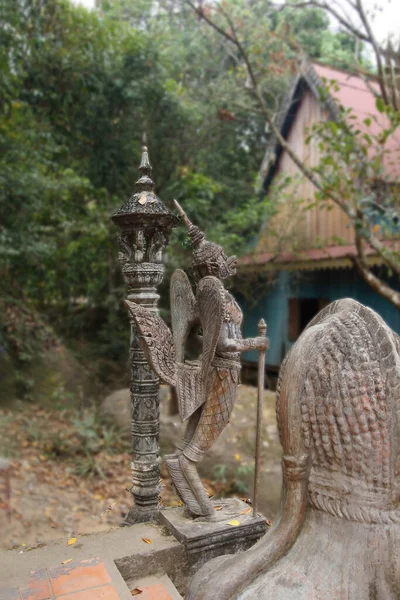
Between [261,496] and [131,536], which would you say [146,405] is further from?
[261,496]

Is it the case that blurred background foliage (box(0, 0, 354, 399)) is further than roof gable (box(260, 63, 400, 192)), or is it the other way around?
roof gable (box(260, 63, 400, 192))

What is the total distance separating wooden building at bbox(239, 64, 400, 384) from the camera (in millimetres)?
9727

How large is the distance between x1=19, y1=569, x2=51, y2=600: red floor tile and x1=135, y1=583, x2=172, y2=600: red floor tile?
1.87 feet

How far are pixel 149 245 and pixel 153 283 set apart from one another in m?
0.29

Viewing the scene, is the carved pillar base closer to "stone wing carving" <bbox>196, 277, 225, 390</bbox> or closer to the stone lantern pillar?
the stone lantern pillar

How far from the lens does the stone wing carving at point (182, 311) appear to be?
3.46 meters

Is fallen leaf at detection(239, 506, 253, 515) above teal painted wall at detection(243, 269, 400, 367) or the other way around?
the other way around

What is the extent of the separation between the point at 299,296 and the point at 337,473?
31.8ft

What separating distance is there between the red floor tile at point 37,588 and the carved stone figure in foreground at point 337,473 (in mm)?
1287

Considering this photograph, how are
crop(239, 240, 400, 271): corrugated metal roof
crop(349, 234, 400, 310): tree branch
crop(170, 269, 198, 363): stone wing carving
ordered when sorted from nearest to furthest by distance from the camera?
crop(170, 269, 198, 363): stone wing carving, crop(349, 234, 400, 310): tree branch, crop(239, 240, 400, 271): corrugated metal roof

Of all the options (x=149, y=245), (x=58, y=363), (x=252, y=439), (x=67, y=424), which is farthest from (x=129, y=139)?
(x=149, y=245)

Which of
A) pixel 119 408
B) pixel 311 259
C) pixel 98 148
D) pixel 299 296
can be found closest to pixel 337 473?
pixel 119 408

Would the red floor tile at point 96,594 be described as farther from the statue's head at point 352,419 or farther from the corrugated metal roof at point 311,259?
the corrugated metal roof at point 311,259

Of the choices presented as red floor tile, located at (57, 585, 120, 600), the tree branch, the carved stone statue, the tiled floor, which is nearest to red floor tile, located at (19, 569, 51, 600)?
the tiled floor
